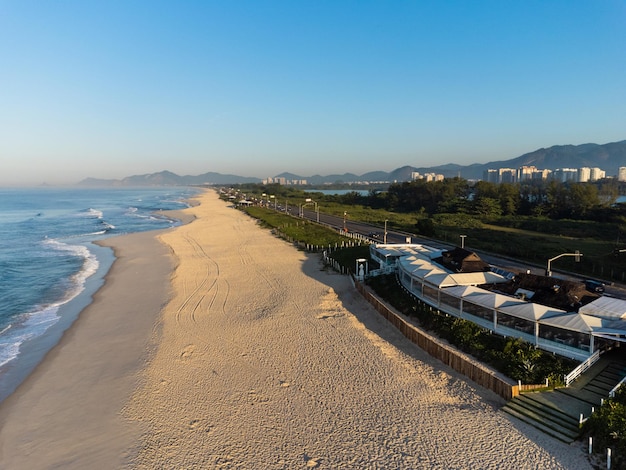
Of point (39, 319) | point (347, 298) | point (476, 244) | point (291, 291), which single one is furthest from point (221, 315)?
point (476, 244)

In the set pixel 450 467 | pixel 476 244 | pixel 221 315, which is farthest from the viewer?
pixel 476 244

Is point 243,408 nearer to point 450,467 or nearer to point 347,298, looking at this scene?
point 450,467

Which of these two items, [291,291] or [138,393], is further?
[291,291]

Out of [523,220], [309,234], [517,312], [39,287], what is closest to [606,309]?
[517,312]

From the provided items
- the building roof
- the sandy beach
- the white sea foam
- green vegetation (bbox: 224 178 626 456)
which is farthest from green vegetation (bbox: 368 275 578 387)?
the white sea foam

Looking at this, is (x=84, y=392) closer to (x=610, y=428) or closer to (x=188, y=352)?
(x=188, y=352)

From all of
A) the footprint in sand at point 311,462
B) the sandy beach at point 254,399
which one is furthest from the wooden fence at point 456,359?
the footprint in sand at point 311,462

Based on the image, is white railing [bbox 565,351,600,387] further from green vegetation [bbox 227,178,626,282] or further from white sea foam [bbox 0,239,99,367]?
white sea foam [bbox 0,239,99,367]
